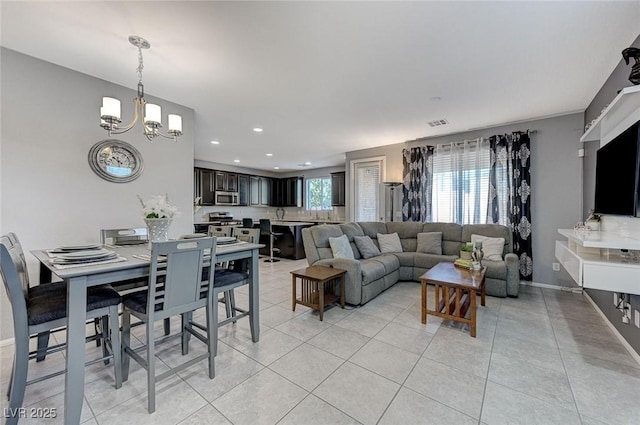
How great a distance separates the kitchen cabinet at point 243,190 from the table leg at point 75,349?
662cm

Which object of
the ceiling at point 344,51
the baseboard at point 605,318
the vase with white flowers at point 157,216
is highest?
the ceiling at point 344,51

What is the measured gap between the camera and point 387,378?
6.26ft

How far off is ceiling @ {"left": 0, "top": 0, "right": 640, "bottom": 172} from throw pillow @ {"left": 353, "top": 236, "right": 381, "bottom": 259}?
195 centimetres

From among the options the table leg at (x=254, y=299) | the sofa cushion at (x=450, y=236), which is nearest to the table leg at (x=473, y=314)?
the table leg at (x=254, y=299)

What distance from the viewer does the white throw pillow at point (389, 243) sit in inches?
183

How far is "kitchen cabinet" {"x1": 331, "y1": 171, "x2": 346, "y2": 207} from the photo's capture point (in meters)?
7.47

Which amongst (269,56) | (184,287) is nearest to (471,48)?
(269,56)

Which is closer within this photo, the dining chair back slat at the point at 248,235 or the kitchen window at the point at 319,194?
the dining chair back slat at the point at 248,235

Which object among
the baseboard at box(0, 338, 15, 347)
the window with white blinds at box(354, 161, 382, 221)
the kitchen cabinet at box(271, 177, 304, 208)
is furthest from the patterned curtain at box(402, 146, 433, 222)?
the baseboard at box(0, 338, 15, 347)

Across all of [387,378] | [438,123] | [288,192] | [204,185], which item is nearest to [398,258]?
[438,123]

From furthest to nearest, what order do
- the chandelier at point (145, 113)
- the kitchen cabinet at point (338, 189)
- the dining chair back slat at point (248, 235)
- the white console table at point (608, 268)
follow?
the kitchen cabinet at point (338, 189) < the dining chair back slat at point (248, 235) < the chandelier at point (145, 113) < the white console table at point (608, 268)

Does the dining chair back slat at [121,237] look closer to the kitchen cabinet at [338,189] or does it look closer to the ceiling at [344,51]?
the ceiling at [344,51]

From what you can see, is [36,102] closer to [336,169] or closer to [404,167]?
[404,167]

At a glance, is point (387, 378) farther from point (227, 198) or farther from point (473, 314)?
point (227, 198)
